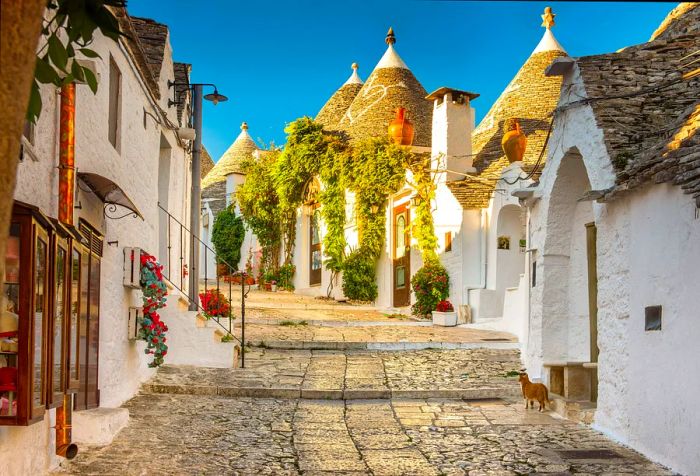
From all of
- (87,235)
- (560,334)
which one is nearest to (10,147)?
(87,235)

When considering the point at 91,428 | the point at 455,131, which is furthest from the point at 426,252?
the point at 91,428

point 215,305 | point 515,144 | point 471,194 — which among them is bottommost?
point 215,305

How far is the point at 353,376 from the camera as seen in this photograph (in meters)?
10.9

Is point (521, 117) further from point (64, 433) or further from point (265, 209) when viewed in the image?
point (64, 433)

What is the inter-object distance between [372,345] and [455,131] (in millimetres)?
6593

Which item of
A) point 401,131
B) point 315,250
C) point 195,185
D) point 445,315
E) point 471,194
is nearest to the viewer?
point 195,185

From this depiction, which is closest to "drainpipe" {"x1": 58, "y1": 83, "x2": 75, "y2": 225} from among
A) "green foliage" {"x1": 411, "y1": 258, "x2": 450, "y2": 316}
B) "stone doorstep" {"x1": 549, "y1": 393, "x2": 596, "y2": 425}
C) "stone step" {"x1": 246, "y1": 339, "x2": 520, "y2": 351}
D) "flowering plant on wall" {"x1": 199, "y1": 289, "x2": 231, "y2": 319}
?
"stone doorstep" {"x1": 549, "y1": 393, "x2": 596, "y2": 425}

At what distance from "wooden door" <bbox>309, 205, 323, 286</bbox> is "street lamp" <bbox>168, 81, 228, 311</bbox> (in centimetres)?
1004

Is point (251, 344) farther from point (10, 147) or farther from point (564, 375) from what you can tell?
point (10, 147)

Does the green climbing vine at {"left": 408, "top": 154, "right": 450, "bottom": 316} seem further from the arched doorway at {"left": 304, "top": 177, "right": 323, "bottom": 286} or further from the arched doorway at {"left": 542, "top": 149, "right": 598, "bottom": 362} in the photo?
the arched doorway at {"left": 542, "top": 149, "right": 598, "bottom": 362}

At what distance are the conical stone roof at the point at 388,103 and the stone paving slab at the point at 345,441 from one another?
12885 mm

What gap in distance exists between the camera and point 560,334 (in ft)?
32.9

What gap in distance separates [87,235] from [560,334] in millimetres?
5897

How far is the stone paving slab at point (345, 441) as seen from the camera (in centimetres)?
636
